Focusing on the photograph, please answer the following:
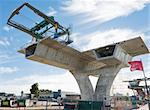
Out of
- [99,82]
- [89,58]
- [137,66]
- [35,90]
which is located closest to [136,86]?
[35,90]

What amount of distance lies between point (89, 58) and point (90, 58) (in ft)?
1.12

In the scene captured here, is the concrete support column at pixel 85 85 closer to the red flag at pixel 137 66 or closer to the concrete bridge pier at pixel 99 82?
the concrete bridge pier at pixel 99 82

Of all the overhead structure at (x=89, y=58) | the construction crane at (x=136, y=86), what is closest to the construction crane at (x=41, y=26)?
the overhead structure at (x=89, y=58)

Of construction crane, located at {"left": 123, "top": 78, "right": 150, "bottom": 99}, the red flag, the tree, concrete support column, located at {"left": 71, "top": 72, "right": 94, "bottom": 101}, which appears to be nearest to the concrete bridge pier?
concrete support column, located at {"left": 71, "top": 72, "right": 94, "bottom": 101}

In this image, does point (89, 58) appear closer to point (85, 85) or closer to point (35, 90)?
point (85, 85)

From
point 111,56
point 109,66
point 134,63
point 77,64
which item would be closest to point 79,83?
point 77,64

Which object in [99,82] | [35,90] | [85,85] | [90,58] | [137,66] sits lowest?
[85,85]

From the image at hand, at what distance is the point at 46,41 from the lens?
47.2 metres

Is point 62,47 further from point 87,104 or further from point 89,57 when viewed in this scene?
point 87,104

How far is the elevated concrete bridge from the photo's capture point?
48906mm

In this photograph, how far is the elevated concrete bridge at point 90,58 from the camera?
160 feet

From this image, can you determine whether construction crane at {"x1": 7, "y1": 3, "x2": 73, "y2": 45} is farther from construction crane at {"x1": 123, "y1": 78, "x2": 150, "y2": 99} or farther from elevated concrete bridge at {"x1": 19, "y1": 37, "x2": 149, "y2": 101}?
construction crane at {"x1": 123, "y1": 78, "x2": 150, "y2": 99}

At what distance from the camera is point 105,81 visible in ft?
190

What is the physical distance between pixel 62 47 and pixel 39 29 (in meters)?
19.1
